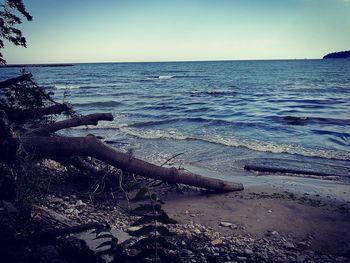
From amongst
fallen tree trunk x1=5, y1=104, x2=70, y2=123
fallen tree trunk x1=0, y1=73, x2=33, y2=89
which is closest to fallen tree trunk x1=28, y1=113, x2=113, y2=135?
fallen tree trunk x1=5, y1=104, x2=70, y2=123

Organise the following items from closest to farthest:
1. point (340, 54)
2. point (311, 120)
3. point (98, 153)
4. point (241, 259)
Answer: point (241, 259), point (98, 153), point (311, 120), point (340, 54)

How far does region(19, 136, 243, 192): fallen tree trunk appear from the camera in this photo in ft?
15.9

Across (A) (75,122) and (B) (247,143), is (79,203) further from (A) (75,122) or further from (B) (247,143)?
(B) (247,143)

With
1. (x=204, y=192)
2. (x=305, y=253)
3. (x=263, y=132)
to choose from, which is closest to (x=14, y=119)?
(x=204, y=192)

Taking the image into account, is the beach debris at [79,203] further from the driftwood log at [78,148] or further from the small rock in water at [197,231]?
the small rock in water at [197,231]

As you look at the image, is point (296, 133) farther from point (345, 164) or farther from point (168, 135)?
point (168, 135)

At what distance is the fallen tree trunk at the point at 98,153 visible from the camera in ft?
15.9

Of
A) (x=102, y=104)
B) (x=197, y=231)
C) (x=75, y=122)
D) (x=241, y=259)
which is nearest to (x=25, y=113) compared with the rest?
(x=75, y=122)

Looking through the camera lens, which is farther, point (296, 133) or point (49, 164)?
point (296, 133)

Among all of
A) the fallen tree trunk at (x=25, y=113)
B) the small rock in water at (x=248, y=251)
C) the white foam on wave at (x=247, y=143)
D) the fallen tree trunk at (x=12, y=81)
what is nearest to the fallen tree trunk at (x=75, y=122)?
the fallen tree trunk at (x=25, y=113)

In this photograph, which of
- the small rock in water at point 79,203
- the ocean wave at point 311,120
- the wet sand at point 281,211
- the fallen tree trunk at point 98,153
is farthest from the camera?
the ocean wave at point 311,120

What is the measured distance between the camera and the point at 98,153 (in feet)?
16.8

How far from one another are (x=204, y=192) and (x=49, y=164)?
410 cm

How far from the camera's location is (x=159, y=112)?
19297mm
